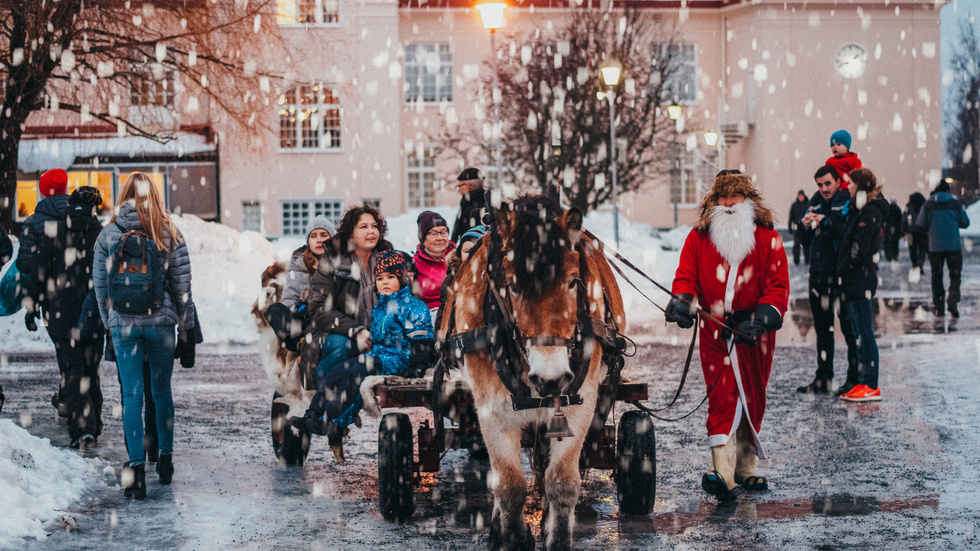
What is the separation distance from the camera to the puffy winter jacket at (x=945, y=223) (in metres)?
17.4

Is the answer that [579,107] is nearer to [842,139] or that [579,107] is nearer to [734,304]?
[842,139]

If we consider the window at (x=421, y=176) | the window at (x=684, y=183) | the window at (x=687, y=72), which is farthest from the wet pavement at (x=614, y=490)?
the window at (x=684, y=183)

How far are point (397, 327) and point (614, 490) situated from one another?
173 cm

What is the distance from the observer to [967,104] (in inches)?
2502

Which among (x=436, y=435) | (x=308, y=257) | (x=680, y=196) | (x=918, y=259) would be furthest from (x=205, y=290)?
(x=680, y=196)

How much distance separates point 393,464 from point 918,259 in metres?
25.2

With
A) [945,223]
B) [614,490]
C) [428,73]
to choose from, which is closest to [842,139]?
[614,490]

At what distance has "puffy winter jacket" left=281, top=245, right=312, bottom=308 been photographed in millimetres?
7609

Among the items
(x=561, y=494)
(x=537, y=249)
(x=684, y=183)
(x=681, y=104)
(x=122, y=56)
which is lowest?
(x=561, y=494)

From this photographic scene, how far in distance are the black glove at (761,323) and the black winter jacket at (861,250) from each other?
12.3 feet

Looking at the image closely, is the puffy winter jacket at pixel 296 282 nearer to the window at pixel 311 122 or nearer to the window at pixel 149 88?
the window at pixel 149 88

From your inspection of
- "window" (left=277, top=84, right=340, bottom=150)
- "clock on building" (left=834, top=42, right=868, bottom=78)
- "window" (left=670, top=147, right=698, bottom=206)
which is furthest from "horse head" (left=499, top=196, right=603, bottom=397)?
"clock on building" (left=834, top=42, right=868, bottom=78)

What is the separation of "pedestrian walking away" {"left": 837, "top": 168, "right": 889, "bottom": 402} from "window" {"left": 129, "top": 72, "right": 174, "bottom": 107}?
1302 cm

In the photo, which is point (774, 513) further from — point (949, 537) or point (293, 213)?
point (293, 213)
